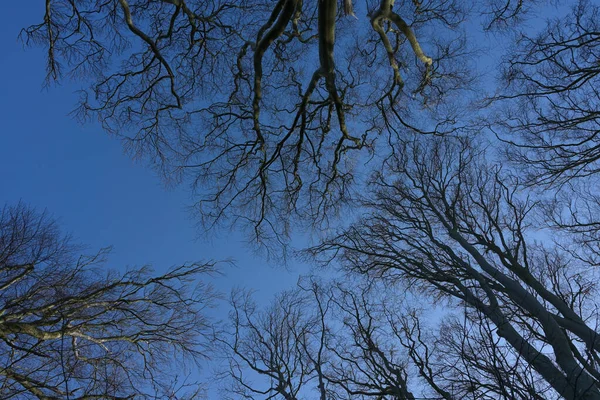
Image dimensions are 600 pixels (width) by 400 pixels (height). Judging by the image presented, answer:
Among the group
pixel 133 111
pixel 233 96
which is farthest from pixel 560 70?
pixel 133 111

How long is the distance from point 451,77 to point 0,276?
10160 mm

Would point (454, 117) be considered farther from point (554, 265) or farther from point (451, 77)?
point (554, 265)

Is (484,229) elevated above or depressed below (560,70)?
below

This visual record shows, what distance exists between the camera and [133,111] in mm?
6188

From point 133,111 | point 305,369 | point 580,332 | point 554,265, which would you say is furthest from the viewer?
point 554,265

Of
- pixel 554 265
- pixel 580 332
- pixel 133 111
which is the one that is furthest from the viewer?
pixel 554 265

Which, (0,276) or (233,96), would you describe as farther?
(0,276)

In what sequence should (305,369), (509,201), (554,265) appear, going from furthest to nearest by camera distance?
(554,265), (305,369), (509,201)

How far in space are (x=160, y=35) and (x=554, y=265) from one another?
9.50m

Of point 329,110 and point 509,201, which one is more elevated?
point 329,110

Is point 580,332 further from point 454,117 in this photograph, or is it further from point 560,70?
point 560,70

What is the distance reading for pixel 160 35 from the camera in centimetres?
561

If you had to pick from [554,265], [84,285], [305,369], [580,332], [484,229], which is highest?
[84,285]

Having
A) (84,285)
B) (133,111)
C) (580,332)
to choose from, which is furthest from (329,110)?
(84,285)
